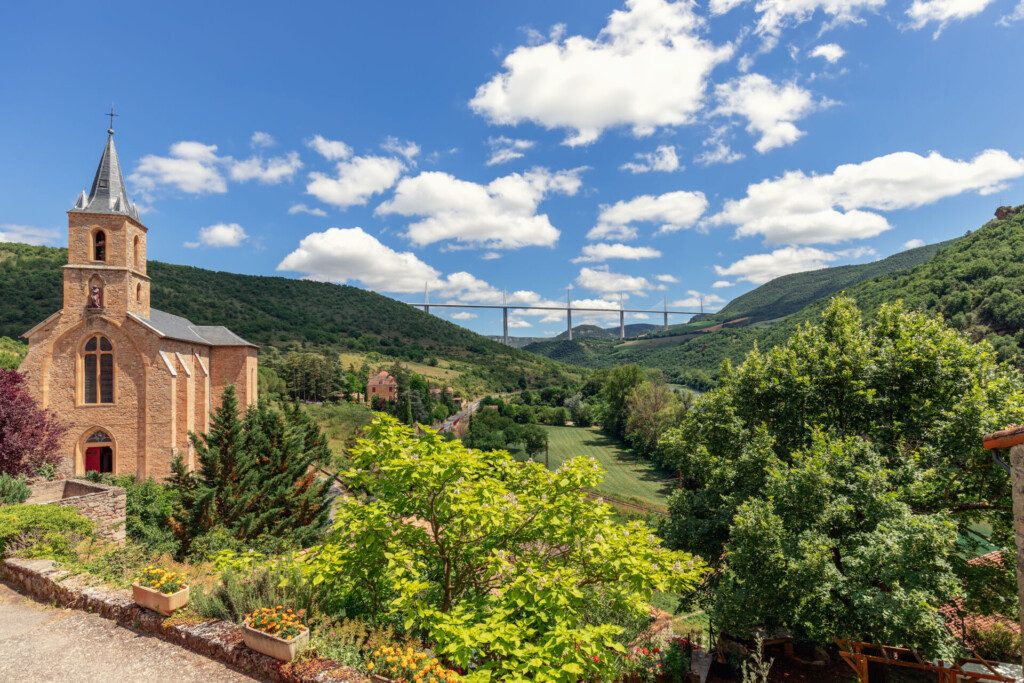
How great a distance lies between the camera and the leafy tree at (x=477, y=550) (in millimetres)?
6078

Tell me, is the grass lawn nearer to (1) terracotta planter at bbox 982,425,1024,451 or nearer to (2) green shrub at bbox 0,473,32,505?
(2) green shrub at bbox 0,473,32,505

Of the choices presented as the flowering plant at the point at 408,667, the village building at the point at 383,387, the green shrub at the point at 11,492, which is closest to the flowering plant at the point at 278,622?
the flowering plant at the point at 408,667

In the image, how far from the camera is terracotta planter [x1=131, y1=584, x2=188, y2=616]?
23.3ft

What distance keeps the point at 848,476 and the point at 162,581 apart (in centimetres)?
1315

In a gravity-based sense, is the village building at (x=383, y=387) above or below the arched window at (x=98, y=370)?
below

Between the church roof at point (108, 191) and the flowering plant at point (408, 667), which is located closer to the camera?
the flowering plant at point (408, 667)

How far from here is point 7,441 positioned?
17266 millimetres

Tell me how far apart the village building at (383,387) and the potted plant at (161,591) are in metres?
65.8

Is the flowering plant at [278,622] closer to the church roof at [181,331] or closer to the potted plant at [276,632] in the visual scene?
the potted plant at [276,632]

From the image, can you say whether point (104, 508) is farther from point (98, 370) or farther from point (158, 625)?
point (98, 370)

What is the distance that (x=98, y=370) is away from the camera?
25.5m

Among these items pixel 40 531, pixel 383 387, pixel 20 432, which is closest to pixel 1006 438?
pixel 40 531

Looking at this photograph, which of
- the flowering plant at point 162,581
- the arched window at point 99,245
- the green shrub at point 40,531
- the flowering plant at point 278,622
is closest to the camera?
the flowering plant at point 278,622

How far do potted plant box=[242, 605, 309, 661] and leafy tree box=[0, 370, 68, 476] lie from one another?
17905mm
